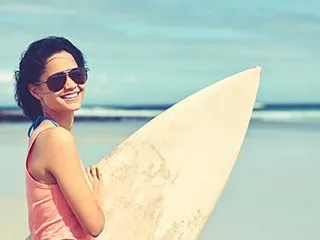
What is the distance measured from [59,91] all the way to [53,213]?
305 millimetres

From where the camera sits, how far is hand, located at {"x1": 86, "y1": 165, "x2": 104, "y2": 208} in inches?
80.7

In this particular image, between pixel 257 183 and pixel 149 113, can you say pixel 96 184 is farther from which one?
pixel 149 113

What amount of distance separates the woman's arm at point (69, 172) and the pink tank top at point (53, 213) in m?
Answer: 0.04

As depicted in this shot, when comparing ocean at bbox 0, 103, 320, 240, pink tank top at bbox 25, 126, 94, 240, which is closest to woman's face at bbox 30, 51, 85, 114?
pink tank top at bbox 25, 126, 94, 240

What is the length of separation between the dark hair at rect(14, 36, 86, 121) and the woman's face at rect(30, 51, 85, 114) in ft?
0.04

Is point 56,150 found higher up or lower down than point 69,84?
lower down

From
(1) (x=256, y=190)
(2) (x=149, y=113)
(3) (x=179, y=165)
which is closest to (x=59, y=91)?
(3) (x=179, y=165)

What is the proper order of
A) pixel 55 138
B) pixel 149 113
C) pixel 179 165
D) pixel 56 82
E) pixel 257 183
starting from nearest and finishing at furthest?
1. pixel 55 138
2. pixel 56 82
3. pixel 179 165
4. pixel 257 183
5. pixel 149 113

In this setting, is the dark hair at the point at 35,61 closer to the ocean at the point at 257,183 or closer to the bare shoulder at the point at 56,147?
the bare shoulder at the point at 56,147

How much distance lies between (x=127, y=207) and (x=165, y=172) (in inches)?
8.7

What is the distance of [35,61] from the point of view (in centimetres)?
204

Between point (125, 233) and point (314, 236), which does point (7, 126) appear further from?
point (125, 233)

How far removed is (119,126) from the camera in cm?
1148

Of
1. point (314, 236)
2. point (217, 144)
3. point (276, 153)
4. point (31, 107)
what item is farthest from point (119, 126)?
point (31, 107)
